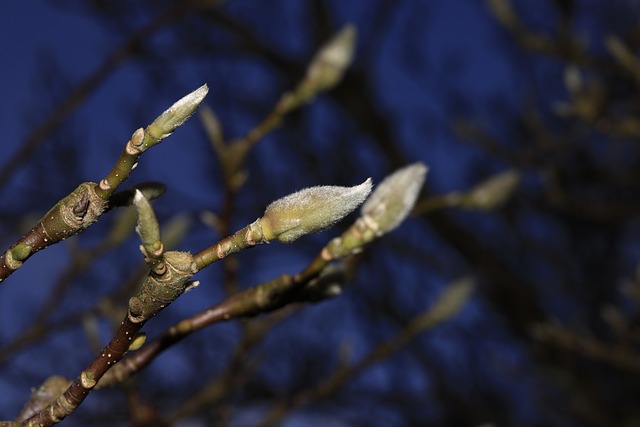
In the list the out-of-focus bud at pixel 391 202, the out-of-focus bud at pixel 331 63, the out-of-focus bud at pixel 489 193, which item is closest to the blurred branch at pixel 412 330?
the out-of-focus bud at pixel 489 193

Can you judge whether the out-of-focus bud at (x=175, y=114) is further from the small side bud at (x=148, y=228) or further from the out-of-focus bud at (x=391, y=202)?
the out-of-focus bud at (x=391, y=202)

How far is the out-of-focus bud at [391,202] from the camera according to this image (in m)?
0.68

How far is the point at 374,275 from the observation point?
471 cm

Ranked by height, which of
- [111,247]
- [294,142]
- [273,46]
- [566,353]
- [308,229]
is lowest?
[566,353]

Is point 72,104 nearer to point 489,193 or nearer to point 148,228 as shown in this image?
point 489,193

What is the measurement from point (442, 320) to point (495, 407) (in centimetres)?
413

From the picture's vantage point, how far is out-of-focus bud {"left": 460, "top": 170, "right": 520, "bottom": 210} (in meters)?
1.38

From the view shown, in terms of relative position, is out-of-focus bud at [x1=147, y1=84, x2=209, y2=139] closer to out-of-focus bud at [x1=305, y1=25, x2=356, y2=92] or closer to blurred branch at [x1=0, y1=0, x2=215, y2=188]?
out-of-focus bud at [x1=305, y1=25, x2=356, y2=92]

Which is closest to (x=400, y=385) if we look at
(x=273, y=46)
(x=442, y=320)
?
(x=273, y=46)

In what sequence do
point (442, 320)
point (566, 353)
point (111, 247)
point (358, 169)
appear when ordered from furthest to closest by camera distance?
point (358, 169)
point (566, 353)
point (111, 247)
point (442, 320)

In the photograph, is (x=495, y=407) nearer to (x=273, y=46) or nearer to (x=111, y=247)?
(x=273, y=46)

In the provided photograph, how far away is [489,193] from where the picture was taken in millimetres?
1375

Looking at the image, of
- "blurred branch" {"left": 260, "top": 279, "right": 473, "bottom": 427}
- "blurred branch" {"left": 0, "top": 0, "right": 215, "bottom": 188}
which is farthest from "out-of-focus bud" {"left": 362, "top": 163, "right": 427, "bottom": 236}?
"blurred branch" {"left": 0, "top": 0, "right": 215, "bottom": 188}

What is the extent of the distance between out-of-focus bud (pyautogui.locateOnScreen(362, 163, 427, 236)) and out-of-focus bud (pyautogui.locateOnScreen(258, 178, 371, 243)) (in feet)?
0.64
